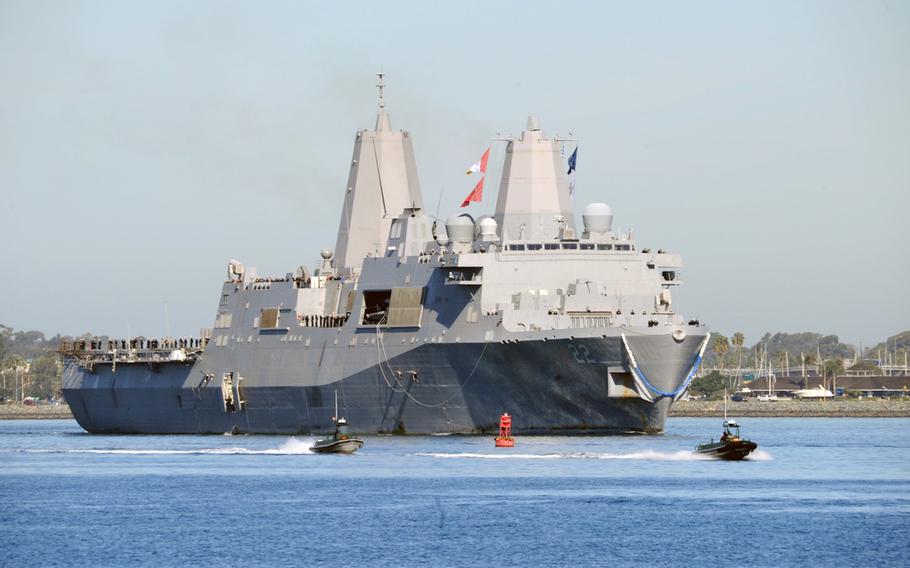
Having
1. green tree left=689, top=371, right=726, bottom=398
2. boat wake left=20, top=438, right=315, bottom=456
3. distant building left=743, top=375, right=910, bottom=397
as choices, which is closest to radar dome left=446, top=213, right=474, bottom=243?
boat wake left=20, top=438, right=315, bottom=456

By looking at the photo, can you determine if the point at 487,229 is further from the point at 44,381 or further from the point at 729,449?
the point at 44,381

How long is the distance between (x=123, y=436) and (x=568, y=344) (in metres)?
27.9

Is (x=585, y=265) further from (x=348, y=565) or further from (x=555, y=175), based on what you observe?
(x=348, y=565)

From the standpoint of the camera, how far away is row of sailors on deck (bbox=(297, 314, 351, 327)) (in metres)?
68.6

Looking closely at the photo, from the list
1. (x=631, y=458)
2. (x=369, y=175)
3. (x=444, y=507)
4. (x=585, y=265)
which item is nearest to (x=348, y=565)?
(x=444, y=507)

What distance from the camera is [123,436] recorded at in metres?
78.6

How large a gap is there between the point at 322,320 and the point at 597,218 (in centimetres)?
1215

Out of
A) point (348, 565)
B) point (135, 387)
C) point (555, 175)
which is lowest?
point (348, 565)

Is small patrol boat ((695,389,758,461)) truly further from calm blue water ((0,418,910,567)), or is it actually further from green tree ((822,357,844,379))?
green tree ((822,357,844,379))

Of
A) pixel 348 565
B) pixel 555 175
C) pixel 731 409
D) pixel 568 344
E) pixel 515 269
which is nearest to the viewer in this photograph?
pixel 348 565

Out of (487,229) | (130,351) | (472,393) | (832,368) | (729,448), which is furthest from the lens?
(832,368)

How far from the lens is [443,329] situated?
63.0 metres

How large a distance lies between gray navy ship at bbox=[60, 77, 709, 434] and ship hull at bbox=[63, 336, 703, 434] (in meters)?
0.06

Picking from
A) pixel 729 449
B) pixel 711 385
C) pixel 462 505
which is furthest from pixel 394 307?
pixel 711 385
